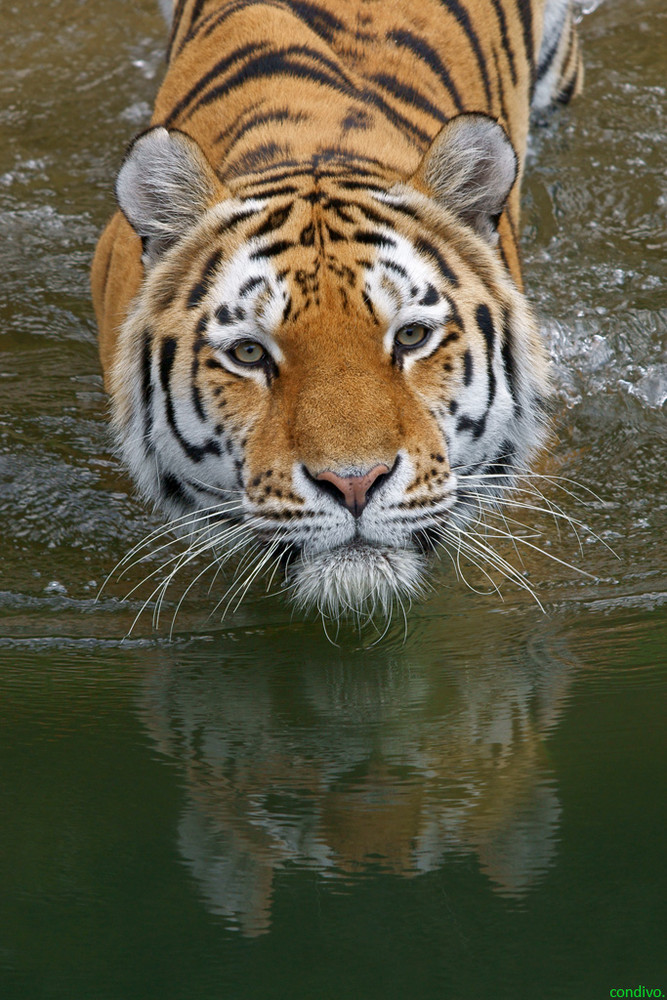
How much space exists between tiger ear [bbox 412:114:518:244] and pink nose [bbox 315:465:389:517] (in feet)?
2.13

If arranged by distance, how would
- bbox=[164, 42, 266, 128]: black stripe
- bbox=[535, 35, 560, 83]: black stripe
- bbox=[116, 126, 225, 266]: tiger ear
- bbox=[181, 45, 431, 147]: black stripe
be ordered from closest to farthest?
bbox=[116, 126, 225, 266]: tiger ear < bbox=[181, 45, 431, 147]: black stripe < bbox=[164, 42, 266, 128]: black stripe < bbox=[535, 35, 560, 83]: black stripe

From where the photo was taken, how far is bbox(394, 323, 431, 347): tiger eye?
1992mm

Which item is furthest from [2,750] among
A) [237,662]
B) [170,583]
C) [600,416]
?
[600,416]

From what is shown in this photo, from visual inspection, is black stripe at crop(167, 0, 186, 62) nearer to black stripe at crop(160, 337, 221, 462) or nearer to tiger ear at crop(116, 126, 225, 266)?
tiger ear at crop(116, 126, 225, 266)

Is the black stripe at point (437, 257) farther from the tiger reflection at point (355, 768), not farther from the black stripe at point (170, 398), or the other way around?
the tiger reflection at point (355, 768)

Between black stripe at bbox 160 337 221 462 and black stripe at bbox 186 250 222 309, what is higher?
black stripe at bbox 186 250 222 309

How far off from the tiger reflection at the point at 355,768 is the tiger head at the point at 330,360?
0.18 m

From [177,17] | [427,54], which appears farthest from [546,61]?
[427,54]

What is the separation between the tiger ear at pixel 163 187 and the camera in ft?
6.87

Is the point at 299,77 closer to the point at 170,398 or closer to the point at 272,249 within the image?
the point at 272,249

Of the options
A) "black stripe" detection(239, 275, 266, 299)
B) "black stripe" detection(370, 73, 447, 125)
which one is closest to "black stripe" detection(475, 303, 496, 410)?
"black stripe" detection(239, 275, 266, 299)

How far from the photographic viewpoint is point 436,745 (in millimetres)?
1732

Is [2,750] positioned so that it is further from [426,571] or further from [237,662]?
[426,571]

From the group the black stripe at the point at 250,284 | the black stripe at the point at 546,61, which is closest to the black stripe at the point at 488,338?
the black stripe at the point at 250,284
